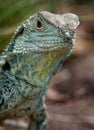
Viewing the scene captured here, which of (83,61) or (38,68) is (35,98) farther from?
(83,61)

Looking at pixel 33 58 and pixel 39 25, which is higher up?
pixel 39 25

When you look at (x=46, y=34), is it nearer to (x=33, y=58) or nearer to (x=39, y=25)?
(x=39, y=25)

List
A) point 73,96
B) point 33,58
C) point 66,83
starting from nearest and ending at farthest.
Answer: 1. point 33,58
2. point 73,96
3. point 66,83

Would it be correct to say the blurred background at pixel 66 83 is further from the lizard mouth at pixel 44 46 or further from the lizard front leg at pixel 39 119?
the lizard mouth at pixel 44 46

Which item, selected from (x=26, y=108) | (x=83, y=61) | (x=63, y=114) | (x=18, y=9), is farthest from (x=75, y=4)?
(x=26, y=108)

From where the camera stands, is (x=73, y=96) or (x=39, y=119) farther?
(x=73, y=96)

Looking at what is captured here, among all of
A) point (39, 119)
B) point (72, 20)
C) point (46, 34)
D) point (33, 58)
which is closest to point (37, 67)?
point (33, 58)

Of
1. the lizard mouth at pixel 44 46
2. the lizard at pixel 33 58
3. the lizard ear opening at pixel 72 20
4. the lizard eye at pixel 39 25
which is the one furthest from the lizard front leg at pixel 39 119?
the lizard ear opening at pixel 72 20
